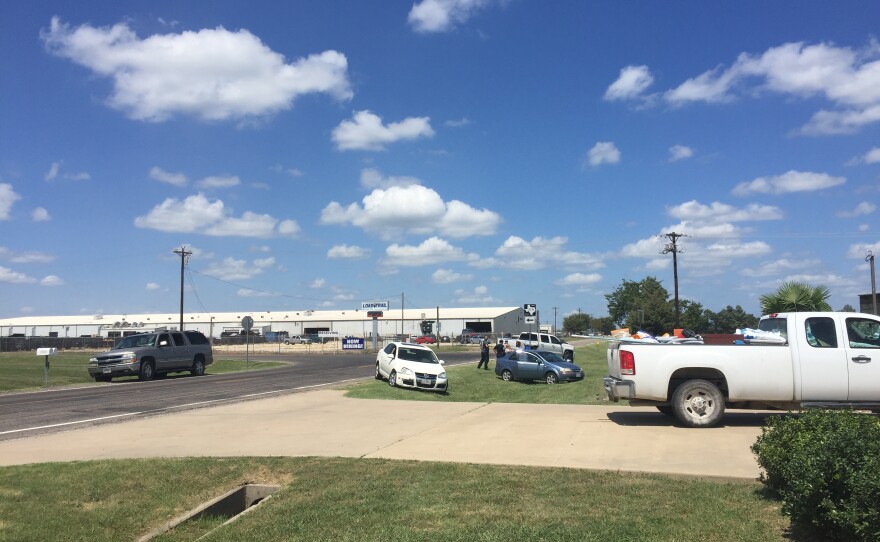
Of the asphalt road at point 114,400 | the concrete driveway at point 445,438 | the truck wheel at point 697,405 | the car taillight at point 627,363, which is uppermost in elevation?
the car taillight at point 627,363

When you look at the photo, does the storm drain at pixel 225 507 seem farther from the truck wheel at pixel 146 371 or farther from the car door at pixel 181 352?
the car door at pixel 181 352

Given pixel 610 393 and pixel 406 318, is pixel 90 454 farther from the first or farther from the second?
pixel 406 318

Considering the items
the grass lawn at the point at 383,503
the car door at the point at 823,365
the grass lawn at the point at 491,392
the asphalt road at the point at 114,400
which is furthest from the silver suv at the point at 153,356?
the car door at the point at 823,365

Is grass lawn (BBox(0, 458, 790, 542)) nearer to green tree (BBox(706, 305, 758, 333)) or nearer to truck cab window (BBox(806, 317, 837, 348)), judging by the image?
truck cab window (BBox(806, 317, 837, 348))

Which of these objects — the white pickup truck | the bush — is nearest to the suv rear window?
the white pickup truck

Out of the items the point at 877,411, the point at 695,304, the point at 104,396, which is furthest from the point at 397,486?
the point at 695,304

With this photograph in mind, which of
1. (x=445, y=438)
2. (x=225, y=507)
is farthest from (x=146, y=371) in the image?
(x=225, y=507)

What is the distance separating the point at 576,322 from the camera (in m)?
155

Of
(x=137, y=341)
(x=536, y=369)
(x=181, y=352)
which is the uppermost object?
(x=137, y=341)

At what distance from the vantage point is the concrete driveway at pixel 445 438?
8562 mm

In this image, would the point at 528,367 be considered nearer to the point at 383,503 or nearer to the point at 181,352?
the point at 181,352

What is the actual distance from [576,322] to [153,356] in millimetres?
134185

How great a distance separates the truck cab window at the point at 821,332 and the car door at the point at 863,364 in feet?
0.64

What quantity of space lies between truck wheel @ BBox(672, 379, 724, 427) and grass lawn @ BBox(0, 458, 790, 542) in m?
4.08
